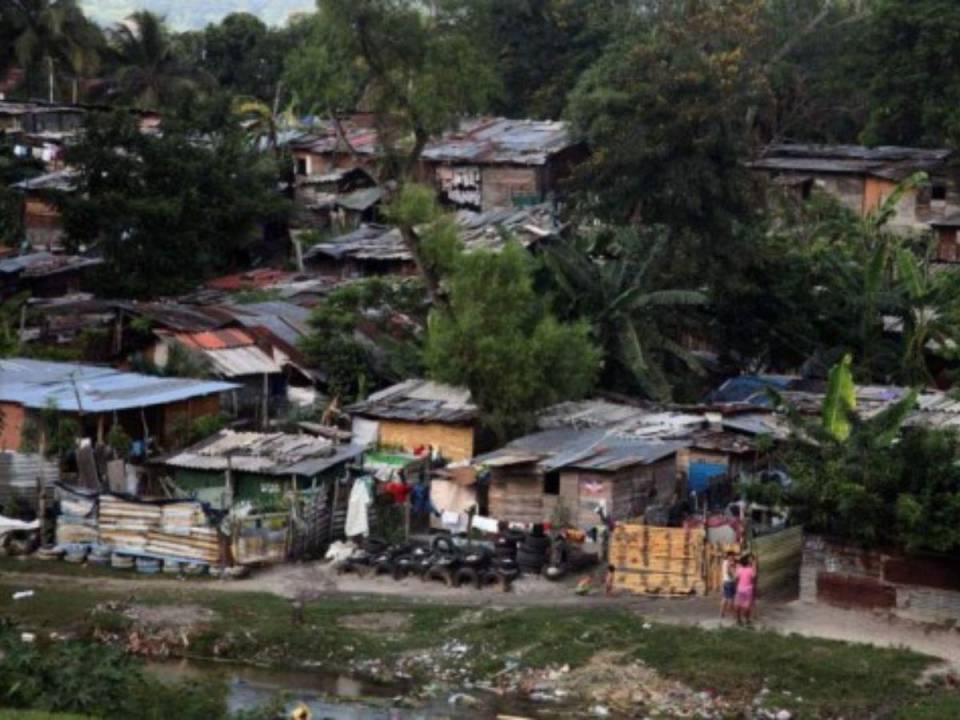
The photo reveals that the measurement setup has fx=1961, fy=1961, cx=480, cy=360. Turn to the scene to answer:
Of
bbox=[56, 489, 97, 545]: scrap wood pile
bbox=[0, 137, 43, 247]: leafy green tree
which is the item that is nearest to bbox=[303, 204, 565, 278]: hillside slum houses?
bbox=[0, 137, 43, 247]: leafy green tree

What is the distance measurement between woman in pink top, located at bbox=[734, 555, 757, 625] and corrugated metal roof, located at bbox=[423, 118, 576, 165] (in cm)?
2890

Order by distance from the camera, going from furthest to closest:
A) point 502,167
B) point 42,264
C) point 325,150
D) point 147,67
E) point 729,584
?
1. point 147,67
2. point 325,150
3. point 502,167
4. point 42,264
5. point 729,584

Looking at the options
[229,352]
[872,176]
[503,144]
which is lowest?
[229,352]

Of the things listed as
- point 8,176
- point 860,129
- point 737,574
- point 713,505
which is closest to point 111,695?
point 737,574

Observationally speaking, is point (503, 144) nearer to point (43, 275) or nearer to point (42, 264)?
point (42, 264)

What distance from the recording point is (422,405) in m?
33.0

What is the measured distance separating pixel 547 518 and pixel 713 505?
2520mm

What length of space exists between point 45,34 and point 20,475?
102 feet

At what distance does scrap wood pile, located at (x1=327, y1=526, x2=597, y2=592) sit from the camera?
27.2 meters

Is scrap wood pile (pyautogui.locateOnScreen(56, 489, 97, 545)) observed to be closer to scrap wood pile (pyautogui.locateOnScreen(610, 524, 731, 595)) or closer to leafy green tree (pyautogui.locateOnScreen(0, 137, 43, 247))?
scrap wood pile (pyautogui.locateOnScreen(610, 524, 731, 595))

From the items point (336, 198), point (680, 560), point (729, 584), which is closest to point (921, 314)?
point (680, 560)

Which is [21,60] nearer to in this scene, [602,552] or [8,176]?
[8,176]

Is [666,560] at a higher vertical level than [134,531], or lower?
higher

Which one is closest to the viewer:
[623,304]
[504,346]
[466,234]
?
[504,346]
